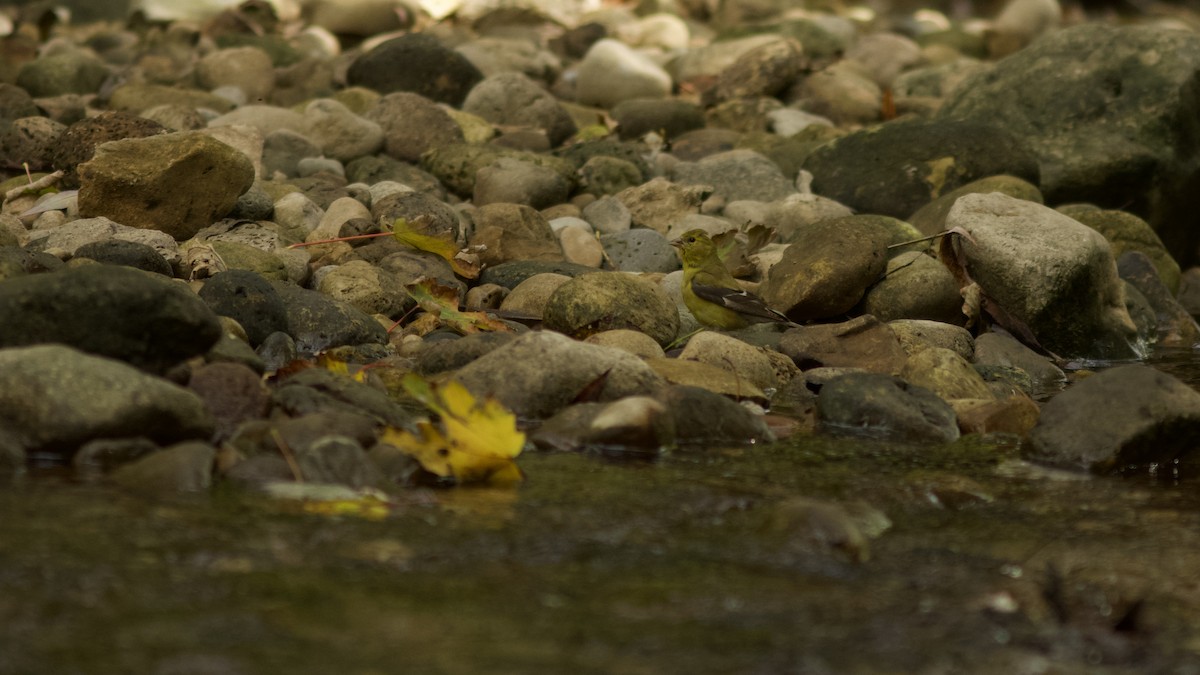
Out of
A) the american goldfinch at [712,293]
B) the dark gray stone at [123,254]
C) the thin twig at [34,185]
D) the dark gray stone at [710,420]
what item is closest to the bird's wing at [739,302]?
the american goldfinch at [712,293]

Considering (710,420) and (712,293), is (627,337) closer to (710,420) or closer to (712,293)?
(712,293)

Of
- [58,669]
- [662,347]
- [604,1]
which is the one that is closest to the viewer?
[58,669]

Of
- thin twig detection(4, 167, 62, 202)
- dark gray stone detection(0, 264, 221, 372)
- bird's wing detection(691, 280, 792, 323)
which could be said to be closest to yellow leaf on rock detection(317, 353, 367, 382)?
dark gray stone detection(0, 264, 221, 372)

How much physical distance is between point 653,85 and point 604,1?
739cm

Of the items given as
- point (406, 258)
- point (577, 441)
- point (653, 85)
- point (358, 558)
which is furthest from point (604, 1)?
point (358, 558)

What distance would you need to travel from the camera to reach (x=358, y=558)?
116 inches

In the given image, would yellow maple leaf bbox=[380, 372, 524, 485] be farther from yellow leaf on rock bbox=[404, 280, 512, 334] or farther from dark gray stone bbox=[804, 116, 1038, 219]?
dark gray stone bbox=[804, 116, 1038, 219]

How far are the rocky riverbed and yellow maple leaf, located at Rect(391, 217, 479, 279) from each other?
34 millimetres

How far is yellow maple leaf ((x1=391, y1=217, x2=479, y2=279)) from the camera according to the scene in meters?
6.51

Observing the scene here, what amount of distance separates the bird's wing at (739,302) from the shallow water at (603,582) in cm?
240

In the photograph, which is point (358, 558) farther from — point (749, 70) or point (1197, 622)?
point (749, 70)

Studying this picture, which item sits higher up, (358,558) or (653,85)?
(358,558)

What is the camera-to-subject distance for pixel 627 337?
216 inches

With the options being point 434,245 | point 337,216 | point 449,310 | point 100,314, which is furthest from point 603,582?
point 337,216
